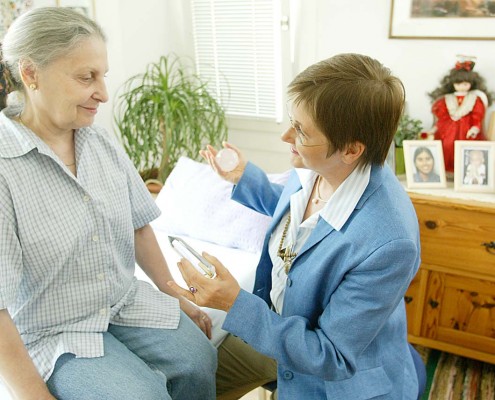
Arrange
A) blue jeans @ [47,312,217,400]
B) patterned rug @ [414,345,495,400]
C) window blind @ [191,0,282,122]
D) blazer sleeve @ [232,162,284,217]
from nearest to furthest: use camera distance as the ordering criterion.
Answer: blue jeans @ [47,312,217,400] → blazer sleeve @ [232,162,284,217] → patterned rug @ [414,345,495,400] → window blind @ [191,0,282,122]

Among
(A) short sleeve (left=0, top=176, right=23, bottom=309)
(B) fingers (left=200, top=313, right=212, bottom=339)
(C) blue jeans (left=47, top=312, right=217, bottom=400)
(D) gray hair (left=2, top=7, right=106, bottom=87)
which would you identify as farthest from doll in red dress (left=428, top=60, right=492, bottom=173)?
(A) short sleeve (left=0, top=176, right=23, bottom=309)

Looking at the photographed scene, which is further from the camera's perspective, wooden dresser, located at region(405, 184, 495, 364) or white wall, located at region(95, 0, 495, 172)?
white wall, located at region(95, 0, 495, 172)

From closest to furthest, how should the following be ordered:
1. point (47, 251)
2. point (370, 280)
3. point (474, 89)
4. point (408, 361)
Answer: point (370, 280), point (47, 251), point (408, 361), point (474, 89)

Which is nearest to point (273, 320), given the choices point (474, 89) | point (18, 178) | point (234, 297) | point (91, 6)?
point (234, 297)

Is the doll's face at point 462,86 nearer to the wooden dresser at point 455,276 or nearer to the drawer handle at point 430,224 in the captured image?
the wooden dresser at point 455,276

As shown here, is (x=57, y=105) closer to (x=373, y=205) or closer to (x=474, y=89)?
(x=373, y=205)

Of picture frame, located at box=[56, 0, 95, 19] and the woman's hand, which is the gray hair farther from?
picture frame, located at box=[56, 0, 95, 19]

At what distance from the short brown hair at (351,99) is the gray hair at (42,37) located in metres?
0.52

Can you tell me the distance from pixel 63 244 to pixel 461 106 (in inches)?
68.6

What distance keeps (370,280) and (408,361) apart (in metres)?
0.39

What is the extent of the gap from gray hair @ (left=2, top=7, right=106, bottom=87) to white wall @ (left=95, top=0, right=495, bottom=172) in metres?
1.48

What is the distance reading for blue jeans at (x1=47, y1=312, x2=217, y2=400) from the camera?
44.2 inches

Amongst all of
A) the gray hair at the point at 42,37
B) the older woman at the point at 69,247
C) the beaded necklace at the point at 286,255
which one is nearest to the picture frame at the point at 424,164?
the beaded necklace at the point at 286,255

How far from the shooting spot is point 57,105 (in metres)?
1.14
